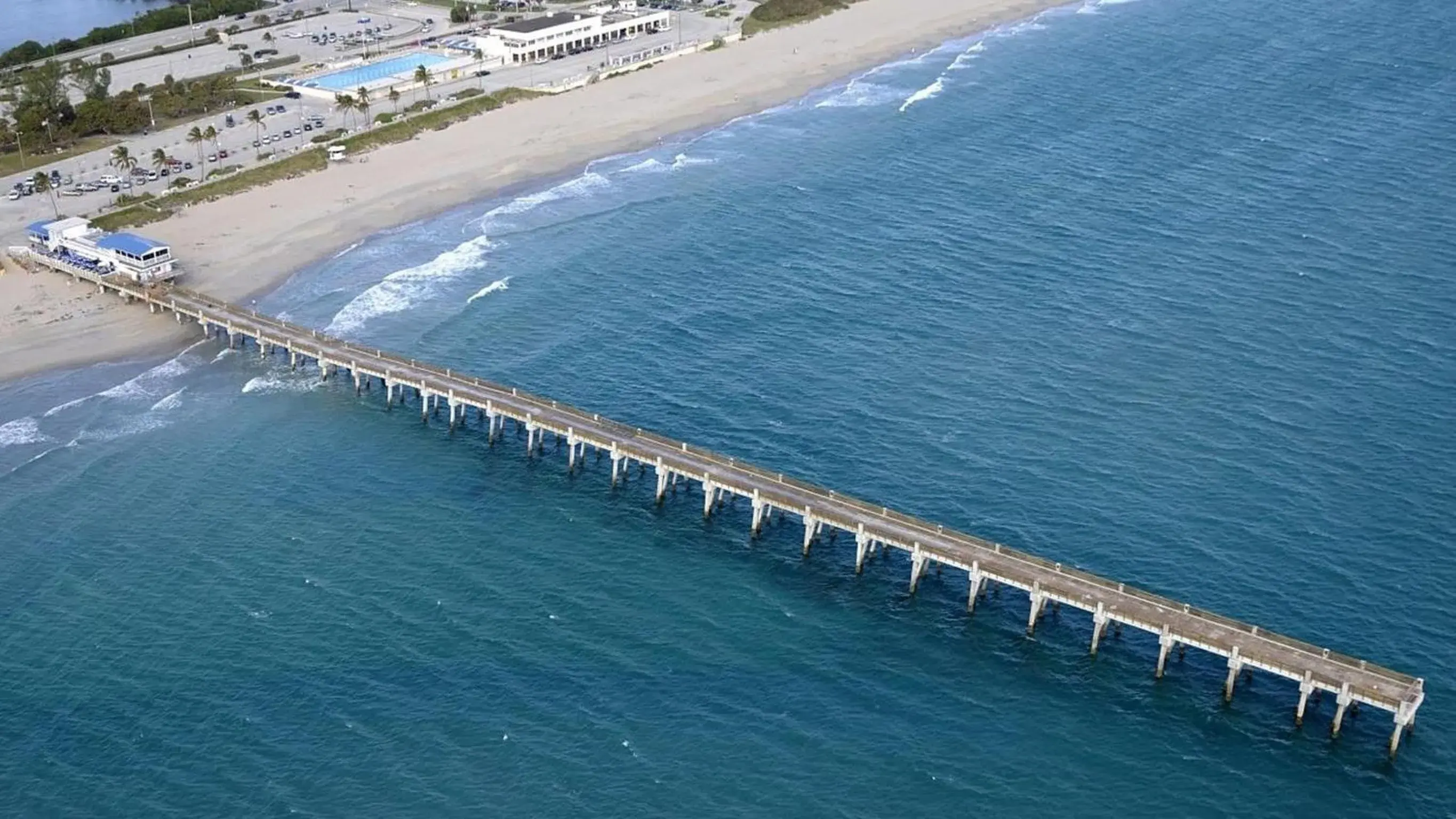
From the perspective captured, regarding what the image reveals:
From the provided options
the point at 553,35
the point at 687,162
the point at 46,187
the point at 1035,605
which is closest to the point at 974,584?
the point at 1035,605

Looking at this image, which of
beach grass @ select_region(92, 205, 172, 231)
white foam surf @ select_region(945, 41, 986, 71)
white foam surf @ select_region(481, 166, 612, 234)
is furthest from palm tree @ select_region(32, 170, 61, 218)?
white foam surf @ select_region(945, 41, 986, 71)

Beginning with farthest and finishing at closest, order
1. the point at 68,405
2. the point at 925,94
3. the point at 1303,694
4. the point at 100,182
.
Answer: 1. the point at 925,94
2. the point at 100,182
3. the point at 68,405
4. the point at 1303,694

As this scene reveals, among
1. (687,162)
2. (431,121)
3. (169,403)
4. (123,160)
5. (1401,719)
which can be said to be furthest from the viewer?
(431,121)

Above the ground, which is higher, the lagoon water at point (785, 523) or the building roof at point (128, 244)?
the building roof at point (128, 244)

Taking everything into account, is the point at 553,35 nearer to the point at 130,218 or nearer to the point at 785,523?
the point at 130,218

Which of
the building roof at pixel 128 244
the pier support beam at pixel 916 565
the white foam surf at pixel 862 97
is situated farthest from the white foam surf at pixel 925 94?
the pier support beam at pixel 916 565

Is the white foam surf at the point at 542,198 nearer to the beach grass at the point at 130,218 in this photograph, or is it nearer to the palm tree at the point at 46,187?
the beach grass at the point at 130,218

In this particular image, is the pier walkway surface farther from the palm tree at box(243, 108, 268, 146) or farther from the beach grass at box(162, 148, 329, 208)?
the palm tree at box(243, 108, 268, 146)
